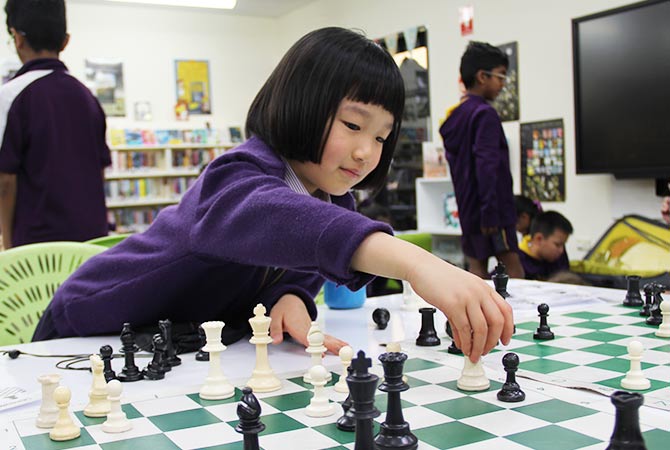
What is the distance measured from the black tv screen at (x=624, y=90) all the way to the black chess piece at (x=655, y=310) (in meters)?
3.14

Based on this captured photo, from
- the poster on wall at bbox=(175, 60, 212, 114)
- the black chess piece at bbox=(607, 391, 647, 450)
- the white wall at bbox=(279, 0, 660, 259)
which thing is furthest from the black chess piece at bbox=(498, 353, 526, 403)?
the poster on wall at bbox=(175, 60, 212, 114)

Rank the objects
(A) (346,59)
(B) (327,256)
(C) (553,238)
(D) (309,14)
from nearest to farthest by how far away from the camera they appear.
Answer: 1. (B) (327,256)
2. (A) (346,59)
3. (C) (553,238)
4. (D) (309,14)

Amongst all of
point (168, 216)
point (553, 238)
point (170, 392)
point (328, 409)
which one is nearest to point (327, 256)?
point (328, 409)

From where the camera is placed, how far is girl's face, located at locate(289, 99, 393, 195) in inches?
51.4

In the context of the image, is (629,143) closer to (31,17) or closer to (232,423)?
(31,17)

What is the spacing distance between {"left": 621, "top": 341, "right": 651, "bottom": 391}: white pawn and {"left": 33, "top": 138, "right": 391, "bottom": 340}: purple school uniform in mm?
404

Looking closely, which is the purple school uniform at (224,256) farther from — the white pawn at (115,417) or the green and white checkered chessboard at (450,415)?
the white pawn at (115,417)

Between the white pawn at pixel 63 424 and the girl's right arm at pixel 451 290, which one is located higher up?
the girl's right arm at pixel 451 290

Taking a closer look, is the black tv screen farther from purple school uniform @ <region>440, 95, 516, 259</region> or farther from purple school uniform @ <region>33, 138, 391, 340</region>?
purple school uniform @ <region>33, 138, 391, 340</region>

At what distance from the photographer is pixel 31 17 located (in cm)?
253

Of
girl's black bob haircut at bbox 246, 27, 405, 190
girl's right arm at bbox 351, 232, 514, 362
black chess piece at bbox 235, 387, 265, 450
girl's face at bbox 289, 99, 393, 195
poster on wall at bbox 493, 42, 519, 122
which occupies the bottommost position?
black chess piece at bbox 235, 387, 265, 450

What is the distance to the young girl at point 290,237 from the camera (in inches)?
37.3

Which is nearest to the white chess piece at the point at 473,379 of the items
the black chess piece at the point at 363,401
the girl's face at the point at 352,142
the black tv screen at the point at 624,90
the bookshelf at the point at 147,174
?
the black chess piece at the point at 363,401

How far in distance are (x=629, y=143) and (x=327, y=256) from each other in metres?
4.14
